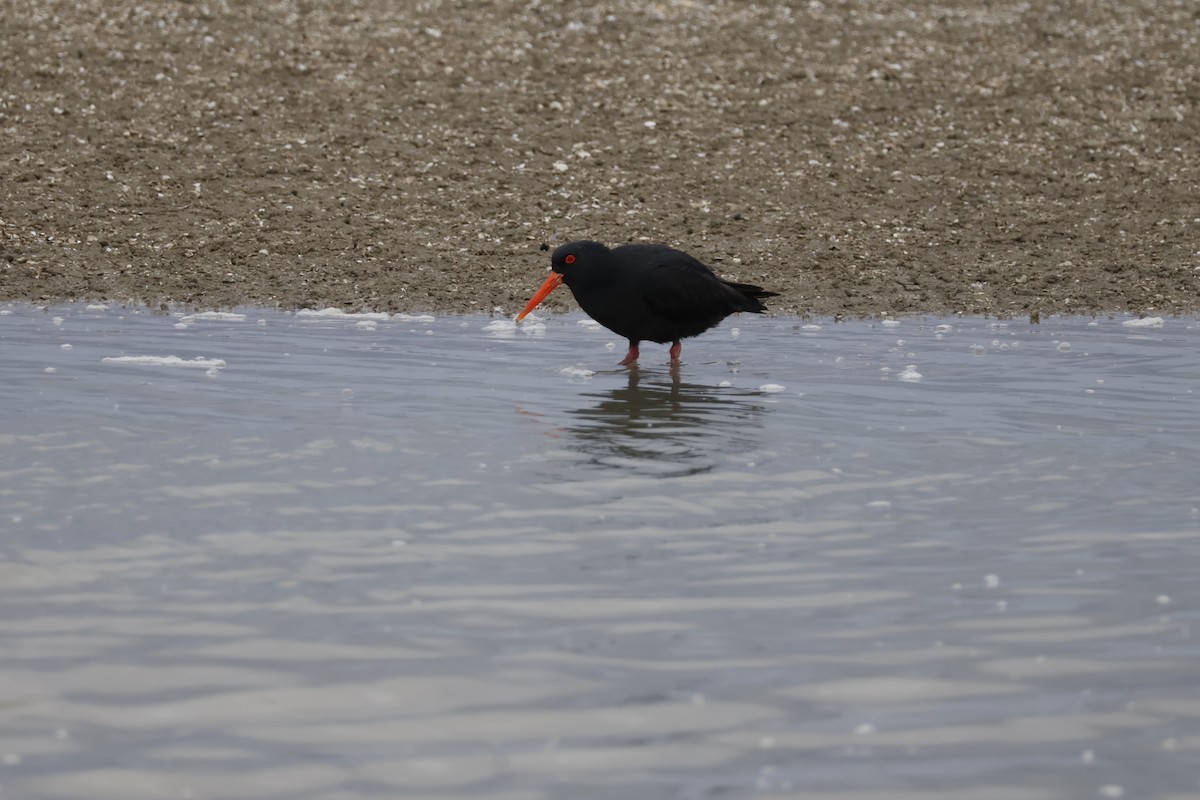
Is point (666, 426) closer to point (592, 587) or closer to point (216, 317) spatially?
point (592, 587)

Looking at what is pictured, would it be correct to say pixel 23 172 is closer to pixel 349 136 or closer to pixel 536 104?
pixel 349 136

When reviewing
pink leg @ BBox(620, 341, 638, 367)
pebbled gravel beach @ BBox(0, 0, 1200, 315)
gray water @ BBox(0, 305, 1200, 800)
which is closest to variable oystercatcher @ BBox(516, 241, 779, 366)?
pink leg @ BBox(620, 341, 638, 367)

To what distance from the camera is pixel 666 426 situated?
965cm

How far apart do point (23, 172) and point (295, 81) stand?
4072mm

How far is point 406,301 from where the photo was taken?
1466cm

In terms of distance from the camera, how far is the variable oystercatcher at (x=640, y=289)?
12086mm

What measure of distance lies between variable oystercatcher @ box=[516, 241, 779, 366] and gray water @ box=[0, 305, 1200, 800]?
139 cm

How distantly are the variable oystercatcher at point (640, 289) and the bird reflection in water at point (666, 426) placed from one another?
64 centimetres

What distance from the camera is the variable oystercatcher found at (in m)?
12.1

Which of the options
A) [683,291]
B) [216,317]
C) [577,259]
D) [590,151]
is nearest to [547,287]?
[577,259]

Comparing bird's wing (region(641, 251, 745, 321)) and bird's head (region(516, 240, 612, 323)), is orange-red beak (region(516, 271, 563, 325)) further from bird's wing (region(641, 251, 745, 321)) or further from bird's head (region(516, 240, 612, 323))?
bird's wing (region(641, 251, 745, 321))

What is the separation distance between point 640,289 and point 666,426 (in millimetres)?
2638

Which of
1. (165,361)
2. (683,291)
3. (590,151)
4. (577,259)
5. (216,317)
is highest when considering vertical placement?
(590,151)

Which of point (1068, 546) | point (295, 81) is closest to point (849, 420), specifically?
point (1068, 546)
